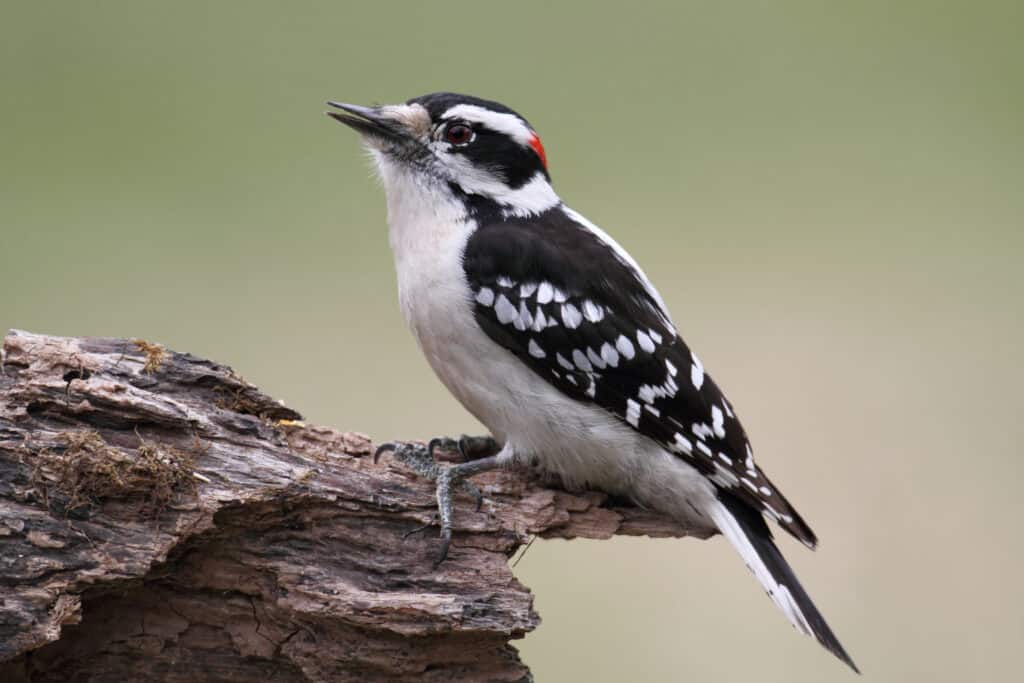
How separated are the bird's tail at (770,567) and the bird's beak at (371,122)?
158cm

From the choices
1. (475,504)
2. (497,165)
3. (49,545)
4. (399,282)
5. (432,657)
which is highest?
(497,165)

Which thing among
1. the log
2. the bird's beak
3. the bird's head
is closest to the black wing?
the bird's head

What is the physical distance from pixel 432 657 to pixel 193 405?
3.42 feet

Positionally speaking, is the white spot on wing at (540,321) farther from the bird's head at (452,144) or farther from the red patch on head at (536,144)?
the red patch on head at (536,144)

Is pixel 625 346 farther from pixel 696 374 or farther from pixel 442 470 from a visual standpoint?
pixel 442 470

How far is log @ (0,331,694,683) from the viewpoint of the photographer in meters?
2.81

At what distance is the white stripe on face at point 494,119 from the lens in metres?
3.46

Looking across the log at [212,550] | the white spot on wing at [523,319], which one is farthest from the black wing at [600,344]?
the log at [212,550]

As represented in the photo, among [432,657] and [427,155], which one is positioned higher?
[427,155]

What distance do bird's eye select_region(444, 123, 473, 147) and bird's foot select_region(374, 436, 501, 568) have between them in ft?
3.27

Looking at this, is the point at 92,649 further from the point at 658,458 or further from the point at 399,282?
the point at 658,458

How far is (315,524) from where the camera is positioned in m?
3.05

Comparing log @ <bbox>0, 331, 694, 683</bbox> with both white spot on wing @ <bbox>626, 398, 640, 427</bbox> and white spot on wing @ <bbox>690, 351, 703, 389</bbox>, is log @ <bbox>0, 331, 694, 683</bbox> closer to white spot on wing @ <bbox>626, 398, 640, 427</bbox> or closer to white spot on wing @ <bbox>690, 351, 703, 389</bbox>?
white spot on wing @ <bbox>626, 398, 640, 427</bbox>

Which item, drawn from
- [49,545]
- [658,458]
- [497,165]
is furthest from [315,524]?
[497,165]
